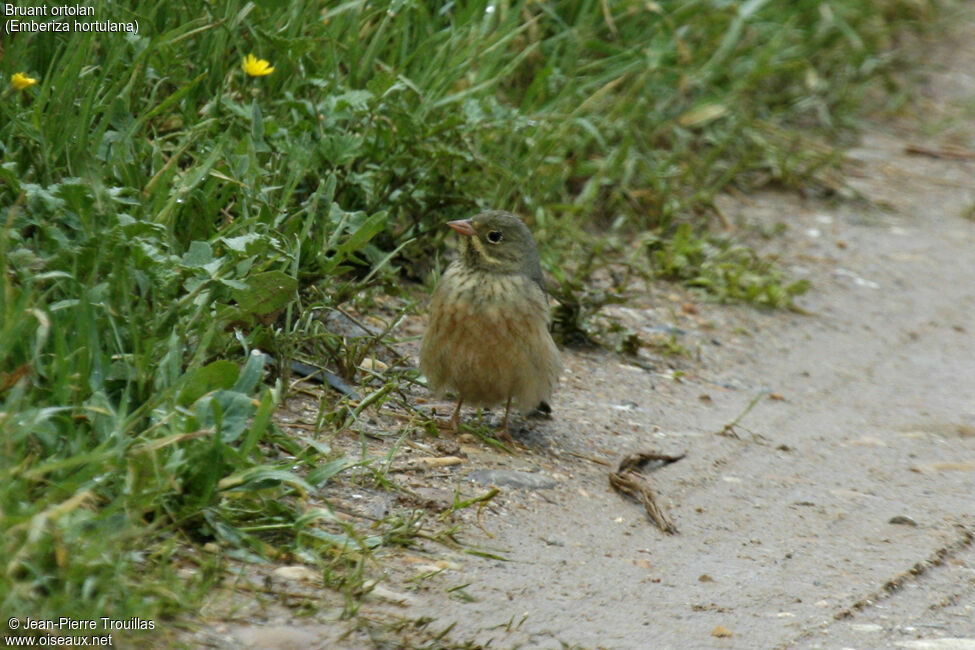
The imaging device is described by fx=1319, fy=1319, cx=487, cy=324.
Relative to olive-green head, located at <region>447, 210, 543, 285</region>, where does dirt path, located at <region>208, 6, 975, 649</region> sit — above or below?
below

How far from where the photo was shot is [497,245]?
4.70 metres

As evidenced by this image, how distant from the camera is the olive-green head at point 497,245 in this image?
184 inches

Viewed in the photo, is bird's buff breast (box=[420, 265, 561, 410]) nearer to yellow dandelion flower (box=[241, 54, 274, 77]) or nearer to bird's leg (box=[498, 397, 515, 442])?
bird's leg (box=[498, 397, 515, 442])

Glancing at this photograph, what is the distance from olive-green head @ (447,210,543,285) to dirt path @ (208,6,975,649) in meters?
0.62

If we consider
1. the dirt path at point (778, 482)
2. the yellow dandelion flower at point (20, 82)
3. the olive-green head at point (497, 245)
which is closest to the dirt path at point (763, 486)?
the dirt path at point (778, 482)

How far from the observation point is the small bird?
448 centimetres

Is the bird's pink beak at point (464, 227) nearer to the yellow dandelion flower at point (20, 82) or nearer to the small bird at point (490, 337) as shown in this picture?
the small bird at point (490, 337)

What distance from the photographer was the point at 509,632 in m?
3.28

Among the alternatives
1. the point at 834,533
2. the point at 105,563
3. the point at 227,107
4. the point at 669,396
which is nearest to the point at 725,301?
the point at 669,396

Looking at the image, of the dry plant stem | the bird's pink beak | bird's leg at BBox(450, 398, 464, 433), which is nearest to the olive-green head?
the bird's pink beak

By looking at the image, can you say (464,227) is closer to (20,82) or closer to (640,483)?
(640,483)

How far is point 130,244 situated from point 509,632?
1.49 metres

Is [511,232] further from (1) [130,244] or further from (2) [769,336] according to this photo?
(2) [769,336]

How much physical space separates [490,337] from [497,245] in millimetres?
385
